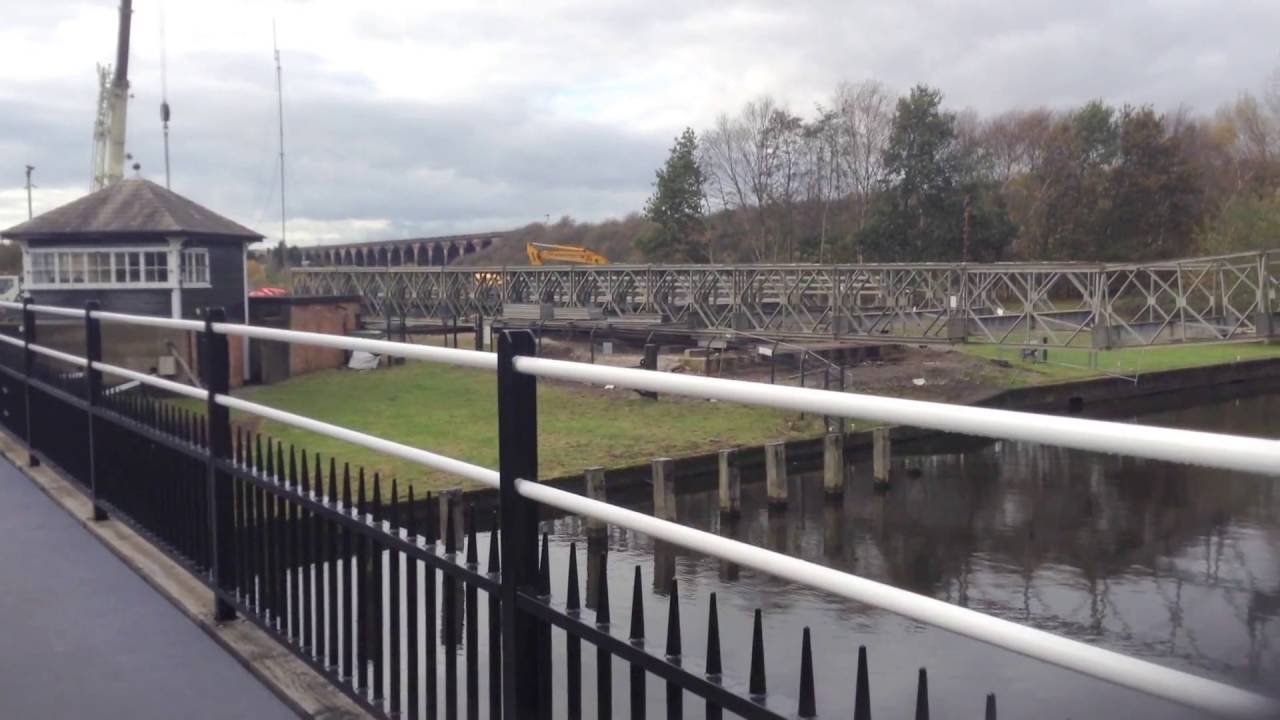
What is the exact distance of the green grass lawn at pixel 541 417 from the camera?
23.8 meters

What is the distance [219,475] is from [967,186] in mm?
51504

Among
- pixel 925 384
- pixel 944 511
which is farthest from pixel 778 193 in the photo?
pixel 944 511

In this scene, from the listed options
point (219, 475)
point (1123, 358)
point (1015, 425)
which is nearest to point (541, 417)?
point (219, 475)

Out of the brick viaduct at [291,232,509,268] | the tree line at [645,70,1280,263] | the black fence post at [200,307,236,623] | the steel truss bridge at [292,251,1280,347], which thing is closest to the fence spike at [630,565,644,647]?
the black fence post at [200,307,236,623]

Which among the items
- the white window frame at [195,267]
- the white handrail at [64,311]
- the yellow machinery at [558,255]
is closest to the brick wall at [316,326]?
the white window frame at [195,267]

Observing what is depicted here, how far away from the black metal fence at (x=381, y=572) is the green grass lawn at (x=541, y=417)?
589 inches

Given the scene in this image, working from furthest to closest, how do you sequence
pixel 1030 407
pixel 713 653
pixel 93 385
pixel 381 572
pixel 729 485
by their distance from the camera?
1. pixel 1030 407
2. pixel 729 485
3. pixel 93 385
4. pixel 381 572
5. pixel 713 653

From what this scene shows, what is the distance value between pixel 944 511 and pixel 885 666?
40.4 feet

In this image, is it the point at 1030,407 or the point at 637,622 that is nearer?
the point at 637,622

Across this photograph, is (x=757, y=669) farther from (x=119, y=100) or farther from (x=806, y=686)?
(x=119, y=100)

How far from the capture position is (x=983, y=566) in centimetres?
1869

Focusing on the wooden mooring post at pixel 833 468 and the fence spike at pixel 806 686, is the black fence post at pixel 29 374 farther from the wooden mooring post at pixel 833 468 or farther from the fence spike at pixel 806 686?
the wooden mooring post at pixel 833 468

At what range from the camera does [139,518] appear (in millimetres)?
5590

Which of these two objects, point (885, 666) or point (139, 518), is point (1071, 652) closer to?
point (139, 518)
